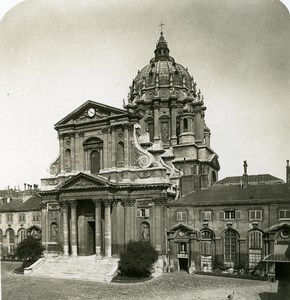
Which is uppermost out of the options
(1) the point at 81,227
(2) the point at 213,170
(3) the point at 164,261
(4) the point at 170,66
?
(4) the point at 170,66

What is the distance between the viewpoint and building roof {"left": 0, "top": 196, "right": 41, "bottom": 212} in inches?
1845

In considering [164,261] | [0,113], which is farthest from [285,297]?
[0,113]

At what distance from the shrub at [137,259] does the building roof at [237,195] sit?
5.45 m

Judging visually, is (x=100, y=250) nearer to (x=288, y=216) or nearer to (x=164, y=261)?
(x=164, y=261)

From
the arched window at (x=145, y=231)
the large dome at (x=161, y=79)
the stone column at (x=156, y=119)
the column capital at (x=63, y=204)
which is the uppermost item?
the large dome at (x=161, y=79)

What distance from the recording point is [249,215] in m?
32.8

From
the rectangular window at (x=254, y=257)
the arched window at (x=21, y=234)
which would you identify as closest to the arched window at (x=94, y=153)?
the arched window at (x=21, y=234)

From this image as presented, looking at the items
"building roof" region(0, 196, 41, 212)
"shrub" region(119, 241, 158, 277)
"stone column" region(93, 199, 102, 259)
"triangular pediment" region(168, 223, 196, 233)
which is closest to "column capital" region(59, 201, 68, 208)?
"stone column" region(93, 199, 102, 259)

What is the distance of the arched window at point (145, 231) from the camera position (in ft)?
119

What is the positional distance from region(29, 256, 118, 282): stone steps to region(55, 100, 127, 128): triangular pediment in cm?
1448

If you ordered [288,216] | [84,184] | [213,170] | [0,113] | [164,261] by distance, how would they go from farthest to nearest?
[213,170] < [84,184] < [164,261] < [288,216] < [0,113]

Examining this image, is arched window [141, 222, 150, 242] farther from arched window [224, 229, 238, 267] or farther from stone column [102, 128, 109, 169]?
arched window [224, 229, 238, 267]

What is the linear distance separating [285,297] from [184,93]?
3635cm

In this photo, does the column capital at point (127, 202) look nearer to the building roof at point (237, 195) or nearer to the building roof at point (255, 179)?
the building roof at point (237, 195)
